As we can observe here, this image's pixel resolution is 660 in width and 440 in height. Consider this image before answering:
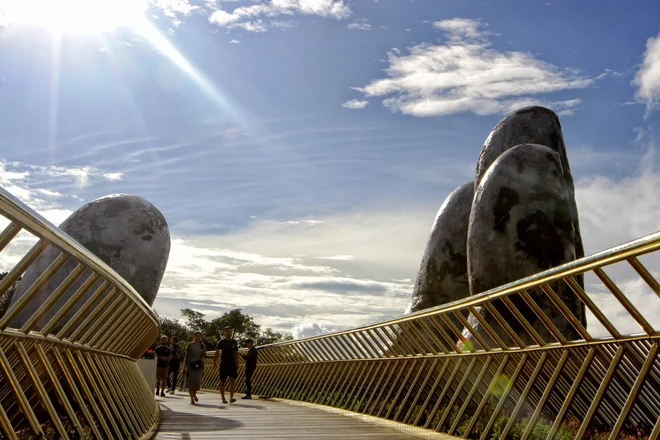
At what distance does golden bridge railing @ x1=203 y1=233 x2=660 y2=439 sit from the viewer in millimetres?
8125

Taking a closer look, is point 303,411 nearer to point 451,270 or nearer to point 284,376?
point 451,270

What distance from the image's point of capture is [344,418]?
1636 cm

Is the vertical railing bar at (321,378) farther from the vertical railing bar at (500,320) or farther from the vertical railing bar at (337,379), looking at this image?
the vertical railing bar at (500,320)

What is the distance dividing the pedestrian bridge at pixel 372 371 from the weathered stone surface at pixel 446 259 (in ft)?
12.1

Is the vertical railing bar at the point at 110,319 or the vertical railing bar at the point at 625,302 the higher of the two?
the vertical railing bar at the point at 625,302

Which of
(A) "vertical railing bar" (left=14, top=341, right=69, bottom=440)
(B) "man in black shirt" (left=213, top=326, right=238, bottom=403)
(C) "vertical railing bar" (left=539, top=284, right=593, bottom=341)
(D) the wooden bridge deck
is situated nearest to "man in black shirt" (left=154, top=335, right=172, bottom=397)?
(B) "man in black shirt" (left=213, top=326, right=238, bottom=403)

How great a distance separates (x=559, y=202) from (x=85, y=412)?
1245 centimetres

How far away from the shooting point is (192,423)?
46.2 feet

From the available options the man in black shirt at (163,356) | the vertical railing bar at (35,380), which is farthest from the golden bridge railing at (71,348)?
the man in black shirt at (163,356)

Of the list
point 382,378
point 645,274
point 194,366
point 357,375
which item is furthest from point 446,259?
point 645,274

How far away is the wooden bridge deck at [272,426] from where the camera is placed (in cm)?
1197

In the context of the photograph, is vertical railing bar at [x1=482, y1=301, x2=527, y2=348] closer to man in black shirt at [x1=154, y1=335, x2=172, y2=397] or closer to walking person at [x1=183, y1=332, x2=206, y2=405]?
walking person at [x1=183, y1=332, x2=206, y2=405]

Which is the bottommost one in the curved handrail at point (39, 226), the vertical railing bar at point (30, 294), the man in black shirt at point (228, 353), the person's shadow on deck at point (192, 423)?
the person's shadow on deck at point (192, 423)

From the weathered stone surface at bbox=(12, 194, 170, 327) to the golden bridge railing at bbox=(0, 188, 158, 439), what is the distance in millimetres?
8634
